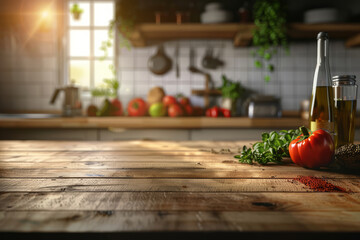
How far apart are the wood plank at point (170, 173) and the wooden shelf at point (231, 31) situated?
5.72 feet

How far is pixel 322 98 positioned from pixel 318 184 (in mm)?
340

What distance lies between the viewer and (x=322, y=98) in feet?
2.49

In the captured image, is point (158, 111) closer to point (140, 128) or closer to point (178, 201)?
point (140, 128)

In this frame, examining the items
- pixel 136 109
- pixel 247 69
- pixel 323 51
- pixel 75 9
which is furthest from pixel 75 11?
pixel 323 51

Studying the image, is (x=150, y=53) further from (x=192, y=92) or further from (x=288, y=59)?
(x=288, y=59)

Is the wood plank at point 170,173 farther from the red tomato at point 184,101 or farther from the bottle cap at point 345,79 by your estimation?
the red tomato at point 184,101

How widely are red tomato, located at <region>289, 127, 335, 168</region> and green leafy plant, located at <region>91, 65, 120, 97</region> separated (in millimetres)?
1940

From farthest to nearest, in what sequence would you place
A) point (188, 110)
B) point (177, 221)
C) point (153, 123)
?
point (188, 110), point (153, 123), point (177, 221)

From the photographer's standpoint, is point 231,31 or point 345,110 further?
point 231,31

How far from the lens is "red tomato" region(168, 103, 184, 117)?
6.98ft

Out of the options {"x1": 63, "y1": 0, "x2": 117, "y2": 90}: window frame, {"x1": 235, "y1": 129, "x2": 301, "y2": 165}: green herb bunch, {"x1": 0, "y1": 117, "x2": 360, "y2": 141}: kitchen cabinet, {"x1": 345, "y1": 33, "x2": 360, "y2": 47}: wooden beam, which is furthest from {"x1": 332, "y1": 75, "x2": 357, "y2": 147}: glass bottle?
{"x1": 63, "y1": 0, "x2": 117, "y2": 90}: window frame

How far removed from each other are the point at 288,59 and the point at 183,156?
2104 millimetres

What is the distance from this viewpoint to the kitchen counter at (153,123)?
6.36ft

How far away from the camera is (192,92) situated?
2.48m
